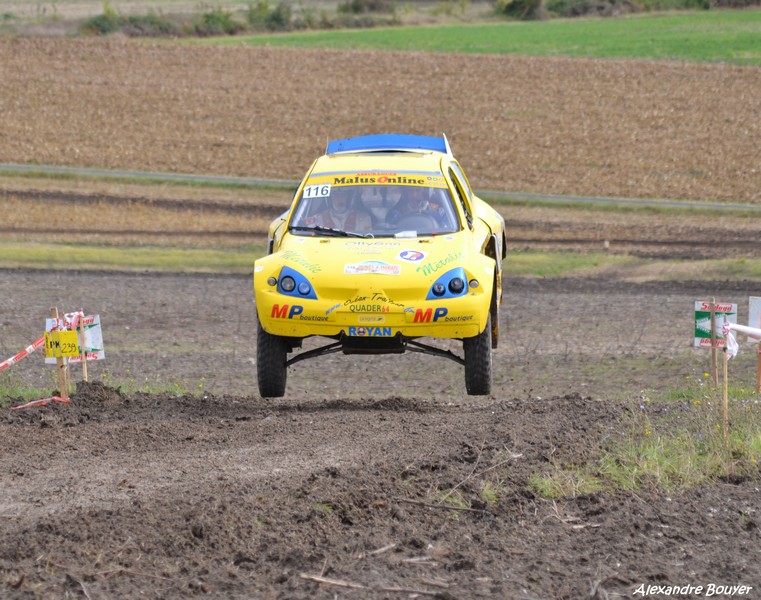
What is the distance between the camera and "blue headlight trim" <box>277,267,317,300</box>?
9.13 m

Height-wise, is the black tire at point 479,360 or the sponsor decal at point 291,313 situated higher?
the sponsor decal at point 291,313

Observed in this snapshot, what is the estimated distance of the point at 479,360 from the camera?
9422 mm

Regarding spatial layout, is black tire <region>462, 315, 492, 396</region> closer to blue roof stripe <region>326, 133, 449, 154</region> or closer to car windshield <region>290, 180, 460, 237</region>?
car windshield <region>290, 180, 460, 237</region>

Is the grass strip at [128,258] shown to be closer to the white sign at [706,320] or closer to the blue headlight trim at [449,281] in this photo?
the blue headlight trim at [449,281]

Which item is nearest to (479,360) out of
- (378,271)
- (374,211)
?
(378,271)

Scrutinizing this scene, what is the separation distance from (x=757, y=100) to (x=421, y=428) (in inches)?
1169

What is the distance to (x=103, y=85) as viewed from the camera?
1485 inches

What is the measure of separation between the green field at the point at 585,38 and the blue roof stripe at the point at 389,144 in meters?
33.9

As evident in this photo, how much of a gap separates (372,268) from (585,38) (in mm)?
46212

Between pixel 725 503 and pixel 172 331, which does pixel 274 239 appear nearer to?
pixel 172 331

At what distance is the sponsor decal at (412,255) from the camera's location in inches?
370

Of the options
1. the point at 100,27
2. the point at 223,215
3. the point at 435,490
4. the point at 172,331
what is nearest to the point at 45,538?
the point at 435,490

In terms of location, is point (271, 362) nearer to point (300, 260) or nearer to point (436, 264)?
point (300, 260)

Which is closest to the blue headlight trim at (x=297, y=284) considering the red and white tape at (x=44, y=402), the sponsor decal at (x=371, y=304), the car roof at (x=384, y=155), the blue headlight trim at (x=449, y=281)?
the sponsor decal at (x=371, y=304)
